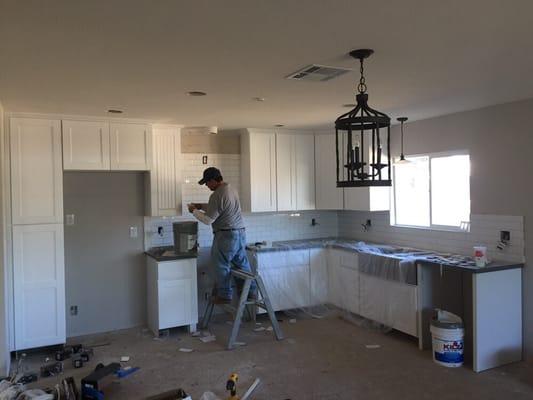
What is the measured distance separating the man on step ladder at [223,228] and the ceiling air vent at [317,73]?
1.93m

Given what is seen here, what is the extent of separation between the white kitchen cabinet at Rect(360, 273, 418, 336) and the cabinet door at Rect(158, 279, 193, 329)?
6.47 feet

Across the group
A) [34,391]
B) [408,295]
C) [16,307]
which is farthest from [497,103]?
[16,307]

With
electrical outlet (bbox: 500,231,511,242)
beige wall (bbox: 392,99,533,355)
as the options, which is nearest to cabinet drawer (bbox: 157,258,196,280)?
beige wall (bbox: 392,99,533,355)

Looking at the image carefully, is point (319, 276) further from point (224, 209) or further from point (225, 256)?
point (224, 209)

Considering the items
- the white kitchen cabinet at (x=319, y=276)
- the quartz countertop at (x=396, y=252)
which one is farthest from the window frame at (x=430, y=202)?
the white kitchen cabinet at (x=319, y=276)

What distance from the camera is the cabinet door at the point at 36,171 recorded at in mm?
4227

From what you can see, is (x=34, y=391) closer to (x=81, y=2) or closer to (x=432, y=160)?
(x=81, y=2)

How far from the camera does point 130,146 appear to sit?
4766 millimetres

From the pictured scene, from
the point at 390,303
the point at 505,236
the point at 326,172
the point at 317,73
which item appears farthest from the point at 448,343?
the point at 326,172

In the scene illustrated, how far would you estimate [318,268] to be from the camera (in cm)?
565

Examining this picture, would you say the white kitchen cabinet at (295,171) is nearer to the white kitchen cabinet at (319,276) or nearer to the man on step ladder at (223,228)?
the white kitchen cabinet at (319,276)

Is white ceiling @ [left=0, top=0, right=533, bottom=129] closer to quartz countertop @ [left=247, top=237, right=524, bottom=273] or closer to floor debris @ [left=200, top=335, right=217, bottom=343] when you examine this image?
quartz countertop @ [left=247, top=237, right=524, bottom=273]

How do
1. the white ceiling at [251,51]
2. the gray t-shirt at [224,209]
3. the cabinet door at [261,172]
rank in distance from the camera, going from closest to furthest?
1. the white ceiling at [251,51]
2. the gray t-shirt at [224,209]
3. the cabinet door at [261,172]

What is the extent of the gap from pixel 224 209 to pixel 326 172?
5.83 ft
